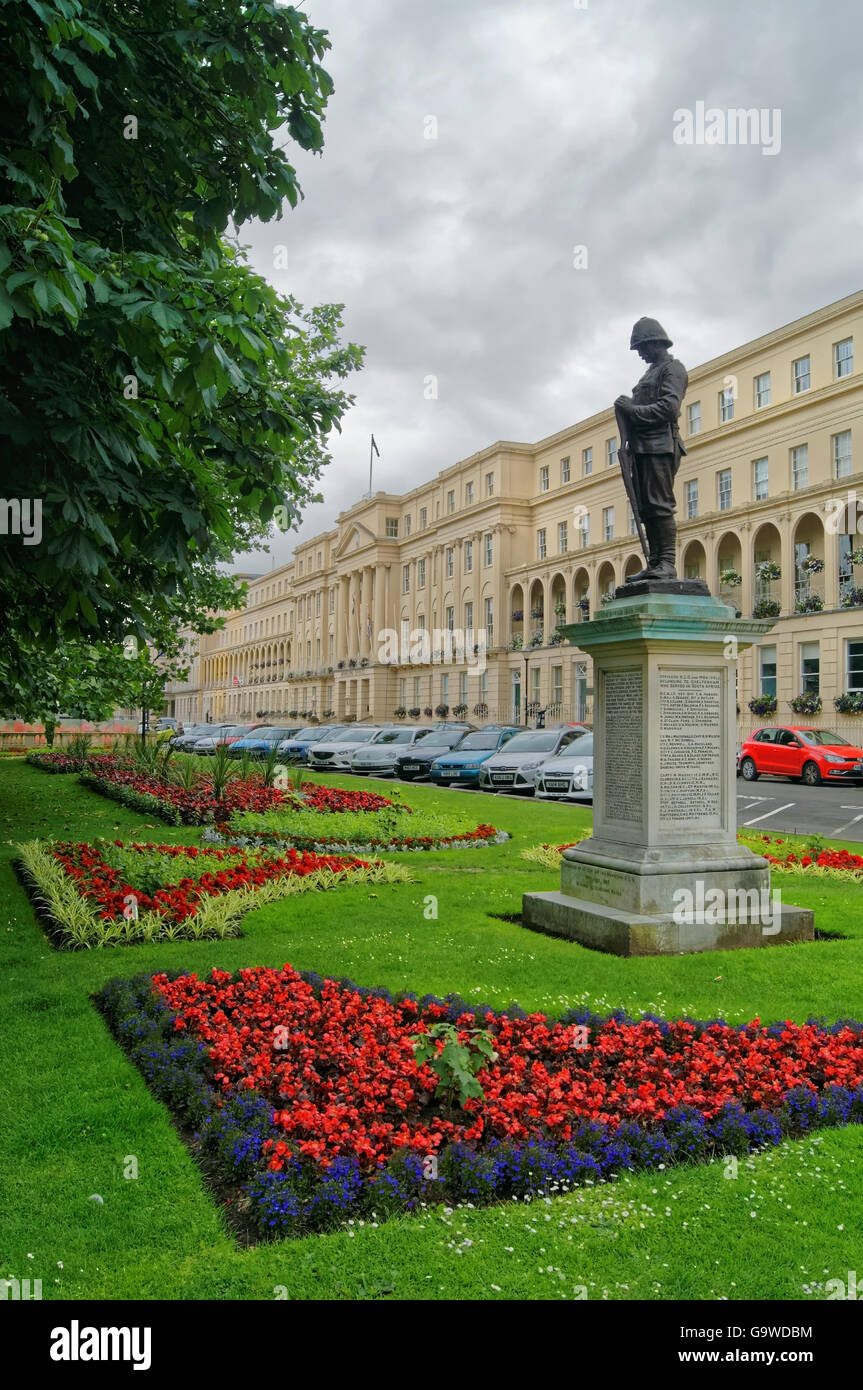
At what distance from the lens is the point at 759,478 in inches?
1694

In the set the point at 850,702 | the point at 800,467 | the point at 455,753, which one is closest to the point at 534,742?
the point at 455,753

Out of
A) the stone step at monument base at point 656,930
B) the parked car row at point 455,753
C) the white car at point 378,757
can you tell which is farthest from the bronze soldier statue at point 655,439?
the white car at point 378,757

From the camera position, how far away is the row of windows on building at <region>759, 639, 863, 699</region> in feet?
119

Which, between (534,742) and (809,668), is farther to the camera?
(809,668)

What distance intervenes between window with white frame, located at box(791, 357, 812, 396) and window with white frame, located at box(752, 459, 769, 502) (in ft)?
10.7

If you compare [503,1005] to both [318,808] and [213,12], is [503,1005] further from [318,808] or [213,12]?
[318,808]

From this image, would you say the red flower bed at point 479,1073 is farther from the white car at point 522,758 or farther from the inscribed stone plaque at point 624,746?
the white car at point 522,758

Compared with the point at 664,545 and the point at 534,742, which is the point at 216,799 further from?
the point at 534,742

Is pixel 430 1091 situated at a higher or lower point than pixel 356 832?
lower

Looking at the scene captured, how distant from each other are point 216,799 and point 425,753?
14352 mm

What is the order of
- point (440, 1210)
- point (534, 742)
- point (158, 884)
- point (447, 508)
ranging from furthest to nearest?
point (447, 508), point (534, 742), point (158, 884), point (440, 1210)

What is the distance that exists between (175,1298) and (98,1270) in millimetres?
352
